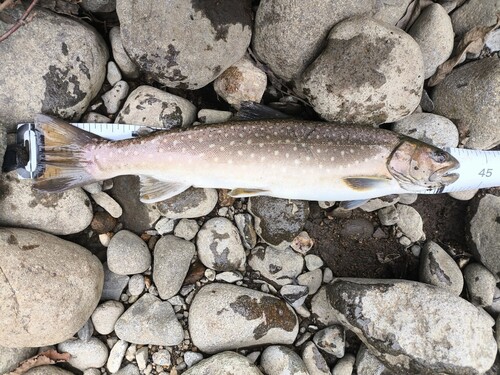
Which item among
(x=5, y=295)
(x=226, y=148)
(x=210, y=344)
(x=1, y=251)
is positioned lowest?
(x=210, y=344)

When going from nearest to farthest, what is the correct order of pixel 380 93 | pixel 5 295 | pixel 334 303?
pixel 5 295 < pixel 380 93 < pixel 334 303

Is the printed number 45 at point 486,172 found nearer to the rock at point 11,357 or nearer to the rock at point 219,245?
the rock at point 219,245

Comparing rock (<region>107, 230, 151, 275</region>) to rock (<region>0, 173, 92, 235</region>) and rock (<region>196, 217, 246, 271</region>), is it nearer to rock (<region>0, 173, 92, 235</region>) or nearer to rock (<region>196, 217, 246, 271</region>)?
rock (<region>0, 173, 92, 235</region>)

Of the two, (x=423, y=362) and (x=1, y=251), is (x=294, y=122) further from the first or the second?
(x=1, y=251)

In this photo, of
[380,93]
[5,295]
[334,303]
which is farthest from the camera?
[334,303]

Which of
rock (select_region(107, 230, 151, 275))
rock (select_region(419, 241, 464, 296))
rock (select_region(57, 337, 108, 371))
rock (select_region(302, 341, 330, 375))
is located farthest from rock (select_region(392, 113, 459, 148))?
rock (select_region(57, 337, 108, 371))

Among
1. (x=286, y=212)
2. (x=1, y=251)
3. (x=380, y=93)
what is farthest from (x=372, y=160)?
(x=1, y=251)

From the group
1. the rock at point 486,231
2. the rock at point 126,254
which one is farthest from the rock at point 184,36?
the rock at point 486,231
